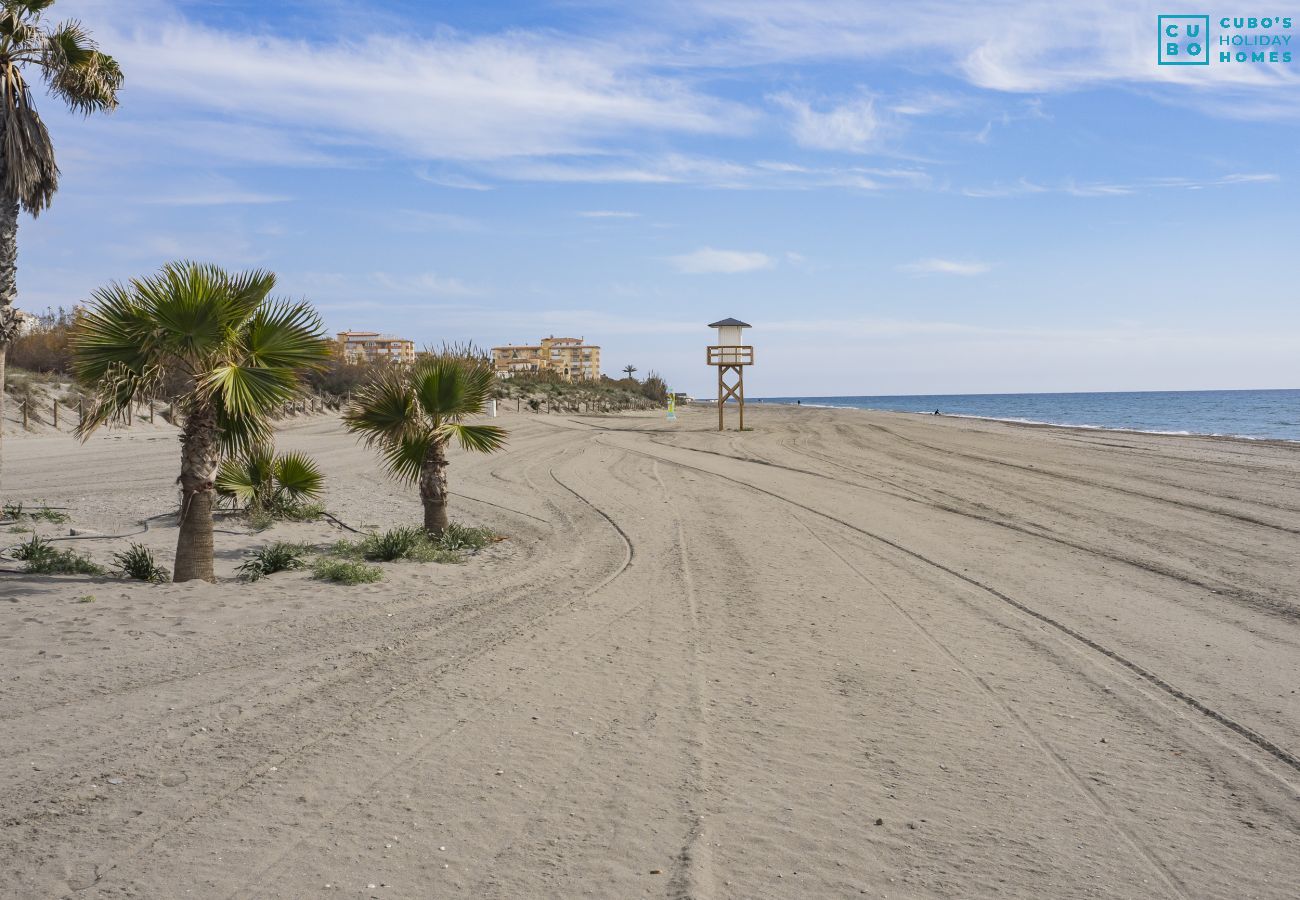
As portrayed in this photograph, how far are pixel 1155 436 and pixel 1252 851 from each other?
127 feet

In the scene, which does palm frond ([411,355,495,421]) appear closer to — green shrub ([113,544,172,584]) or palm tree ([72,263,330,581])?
palm tree ([72,263,330,581])

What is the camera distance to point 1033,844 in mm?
4188

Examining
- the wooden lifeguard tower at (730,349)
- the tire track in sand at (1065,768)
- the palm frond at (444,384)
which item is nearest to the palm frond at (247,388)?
the palm frond at (444,384)

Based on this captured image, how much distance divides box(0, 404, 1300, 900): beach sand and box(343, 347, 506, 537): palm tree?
4.80 feet

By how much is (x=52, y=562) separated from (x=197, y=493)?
1890mm

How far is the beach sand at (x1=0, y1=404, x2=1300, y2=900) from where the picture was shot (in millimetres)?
3994

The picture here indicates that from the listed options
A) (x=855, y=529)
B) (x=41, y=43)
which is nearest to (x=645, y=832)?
(x=855, y=529)

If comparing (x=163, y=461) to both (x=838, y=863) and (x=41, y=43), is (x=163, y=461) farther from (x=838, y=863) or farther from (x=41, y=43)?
(x=838, y=863)

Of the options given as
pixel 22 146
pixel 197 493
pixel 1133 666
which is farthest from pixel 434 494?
pixel 1133 666

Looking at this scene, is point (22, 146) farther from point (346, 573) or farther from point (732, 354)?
point (732, 354)

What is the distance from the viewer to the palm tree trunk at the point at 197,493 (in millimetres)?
8961

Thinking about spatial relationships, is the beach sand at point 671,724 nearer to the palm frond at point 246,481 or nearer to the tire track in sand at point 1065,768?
the tire track in sand at point 1065,768

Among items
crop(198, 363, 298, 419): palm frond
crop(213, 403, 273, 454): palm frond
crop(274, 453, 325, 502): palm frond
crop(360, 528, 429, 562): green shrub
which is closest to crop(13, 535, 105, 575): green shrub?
crop(213, 403, 273, 454): palm frond

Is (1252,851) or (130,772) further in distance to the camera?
(130,772)
